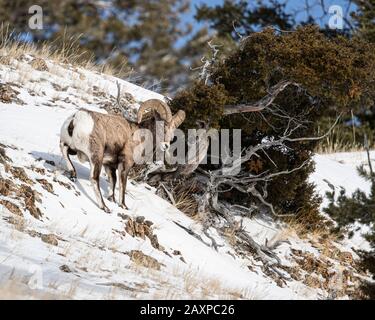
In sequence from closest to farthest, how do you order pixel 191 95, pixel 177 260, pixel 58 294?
1. pixel 58 294
2. pixel 177 260
3. pixel 191 95

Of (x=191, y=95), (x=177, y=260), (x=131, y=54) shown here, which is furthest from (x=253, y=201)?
(x=131, y=54)

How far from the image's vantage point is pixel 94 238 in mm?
8727

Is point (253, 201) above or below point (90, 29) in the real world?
below

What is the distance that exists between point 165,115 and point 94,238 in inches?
112

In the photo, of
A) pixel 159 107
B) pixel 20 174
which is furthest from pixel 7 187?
pixel 159 107

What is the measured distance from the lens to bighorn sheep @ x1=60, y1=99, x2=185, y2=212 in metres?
9.79

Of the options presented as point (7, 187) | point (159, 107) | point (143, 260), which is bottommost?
point (143, 260)

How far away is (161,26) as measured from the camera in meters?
30.6

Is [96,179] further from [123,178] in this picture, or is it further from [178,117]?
[178,117]

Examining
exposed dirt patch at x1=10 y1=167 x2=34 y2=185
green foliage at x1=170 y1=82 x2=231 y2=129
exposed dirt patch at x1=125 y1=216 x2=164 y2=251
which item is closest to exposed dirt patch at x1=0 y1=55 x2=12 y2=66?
green foliage at x1=170 y1=82 x2=231 y2=129

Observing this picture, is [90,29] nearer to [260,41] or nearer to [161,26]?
[161,26]

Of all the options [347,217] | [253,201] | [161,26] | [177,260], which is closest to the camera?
[347,217]

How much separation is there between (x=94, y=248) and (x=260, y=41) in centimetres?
531

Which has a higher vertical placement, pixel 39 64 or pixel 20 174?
pixel 39 64
